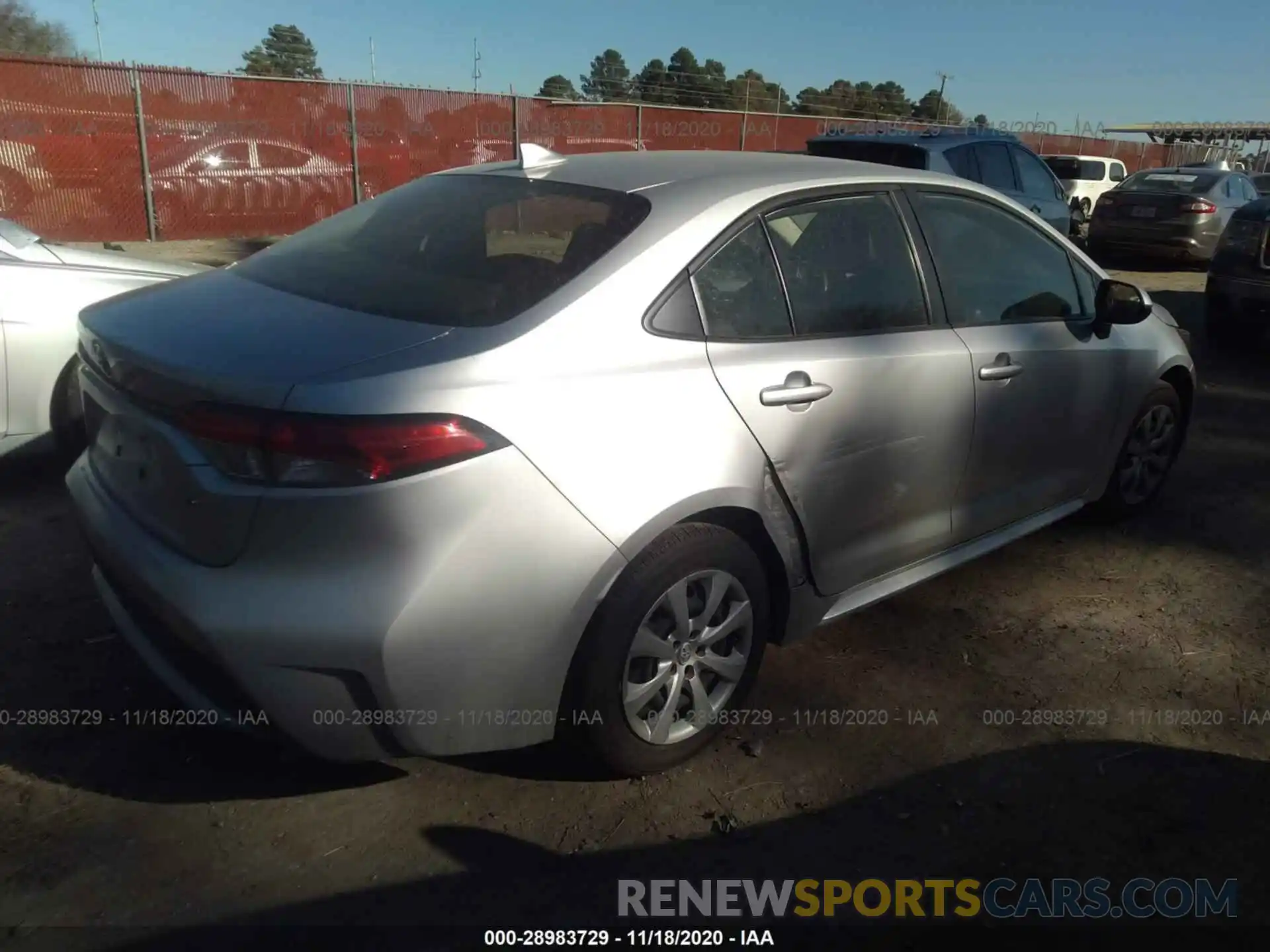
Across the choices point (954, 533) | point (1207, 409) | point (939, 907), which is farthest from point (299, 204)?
point (939, 907)

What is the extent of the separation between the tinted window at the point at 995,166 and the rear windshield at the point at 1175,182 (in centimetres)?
459

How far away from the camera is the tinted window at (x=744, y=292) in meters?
2.60

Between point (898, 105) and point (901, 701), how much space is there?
54.1 m

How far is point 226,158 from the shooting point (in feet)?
45.1

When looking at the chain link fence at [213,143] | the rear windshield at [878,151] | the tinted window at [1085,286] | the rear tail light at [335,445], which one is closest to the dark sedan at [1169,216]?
the chain link fence at [213,143]

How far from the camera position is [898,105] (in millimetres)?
51531

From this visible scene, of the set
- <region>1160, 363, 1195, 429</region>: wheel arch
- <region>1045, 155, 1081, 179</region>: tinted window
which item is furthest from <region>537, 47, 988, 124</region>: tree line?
<region>1160, 363, 1195, 429</region>: wheel arch

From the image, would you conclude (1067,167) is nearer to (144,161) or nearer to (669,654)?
(144,161)

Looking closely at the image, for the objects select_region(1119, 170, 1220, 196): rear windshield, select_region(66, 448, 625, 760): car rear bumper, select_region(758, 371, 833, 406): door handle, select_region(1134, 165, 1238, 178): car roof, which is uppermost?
select_region(1134, 165, 1238, 178): car roof

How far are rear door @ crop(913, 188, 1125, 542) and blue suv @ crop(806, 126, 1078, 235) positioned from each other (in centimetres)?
458

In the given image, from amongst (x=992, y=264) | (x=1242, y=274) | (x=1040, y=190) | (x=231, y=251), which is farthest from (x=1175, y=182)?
(x=231, y=251)

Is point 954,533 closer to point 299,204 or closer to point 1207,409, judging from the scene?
point 1207,409

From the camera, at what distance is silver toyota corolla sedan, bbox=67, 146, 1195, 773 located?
206cm

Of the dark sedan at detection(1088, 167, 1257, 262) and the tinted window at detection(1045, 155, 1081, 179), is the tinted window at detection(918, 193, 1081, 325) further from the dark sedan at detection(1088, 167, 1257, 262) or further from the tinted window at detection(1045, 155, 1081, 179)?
the tinted window at detection(1045, 155, 1081, 179)
